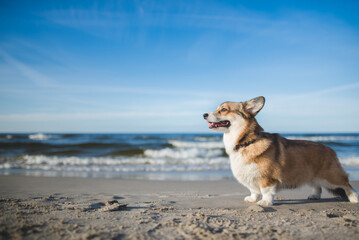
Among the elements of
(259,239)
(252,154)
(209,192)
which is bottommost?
(209,192)

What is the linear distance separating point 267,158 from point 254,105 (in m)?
0.80

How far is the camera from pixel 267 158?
3.44 m

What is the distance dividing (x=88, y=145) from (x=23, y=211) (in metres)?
15.8

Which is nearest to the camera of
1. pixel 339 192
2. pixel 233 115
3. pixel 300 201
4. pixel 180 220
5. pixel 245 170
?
pixel 180 220

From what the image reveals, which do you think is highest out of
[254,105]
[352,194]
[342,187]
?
[254,105]

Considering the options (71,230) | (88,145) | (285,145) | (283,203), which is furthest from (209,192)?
(88,145)

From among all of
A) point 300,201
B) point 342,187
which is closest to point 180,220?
point 300,201

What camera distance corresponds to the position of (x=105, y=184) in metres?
5.57

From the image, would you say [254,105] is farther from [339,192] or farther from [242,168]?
[339,192]

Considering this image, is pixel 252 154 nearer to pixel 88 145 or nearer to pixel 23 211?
pixel 23 211

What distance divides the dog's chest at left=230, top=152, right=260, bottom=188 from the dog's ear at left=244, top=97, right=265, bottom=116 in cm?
Answer: 69

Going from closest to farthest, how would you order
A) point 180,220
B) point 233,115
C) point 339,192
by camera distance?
1. point 180,220
2. point 233,115
3. point 339,192

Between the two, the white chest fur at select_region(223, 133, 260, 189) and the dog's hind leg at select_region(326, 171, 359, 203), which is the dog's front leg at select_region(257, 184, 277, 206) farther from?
the dog's hind leg at select_region(326, 171, 359, 203)

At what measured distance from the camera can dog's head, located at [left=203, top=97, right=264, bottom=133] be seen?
3605mm
